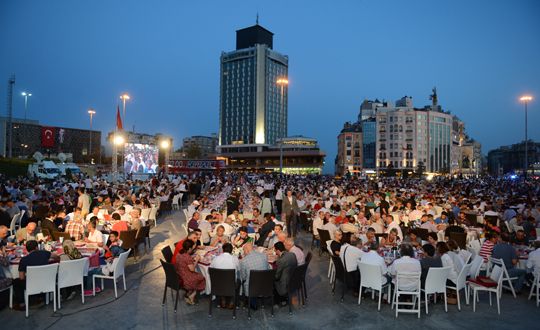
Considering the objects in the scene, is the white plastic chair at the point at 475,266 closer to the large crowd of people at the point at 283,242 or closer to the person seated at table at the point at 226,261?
the large crowd of people at the point at 283,242

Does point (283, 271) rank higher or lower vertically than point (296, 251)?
lower

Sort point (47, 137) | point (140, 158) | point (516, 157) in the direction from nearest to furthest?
point (140, 158) → point (47, 137) → point (516, 157)

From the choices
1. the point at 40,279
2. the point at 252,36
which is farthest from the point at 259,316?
the point at 252,36

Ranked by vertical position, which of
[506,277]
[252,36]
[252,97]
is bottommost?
[506,277]

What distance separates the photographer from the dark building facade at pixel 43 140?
227ft

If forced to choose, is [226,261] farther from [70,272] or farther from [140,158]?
[140,158]

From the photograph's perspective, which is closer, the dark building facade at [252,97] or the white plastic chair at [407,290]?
the white plastic chair at [407,290]

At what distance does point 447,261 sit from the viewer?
6527 mm

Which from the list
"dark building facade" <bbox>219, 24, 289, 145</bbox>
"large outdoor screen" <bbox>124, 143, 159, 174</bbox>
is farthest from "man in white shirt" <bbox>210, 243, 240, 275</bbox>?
"dark building facade" <bbox>219, 24, 289, 145</bbox>

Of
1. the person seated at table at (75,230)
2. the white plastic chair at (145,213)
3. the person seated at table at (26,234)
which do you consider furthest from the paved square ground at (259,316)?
the white plastic chair at (145,213)

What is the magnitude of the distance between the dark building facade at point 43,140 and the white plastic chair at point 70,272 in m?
60.8

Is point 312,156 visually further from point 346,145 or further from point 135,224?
point 135,224

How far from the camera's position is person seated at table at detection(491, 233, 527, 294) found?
7.40 metres

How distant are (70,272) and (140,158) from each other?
1171 inches
